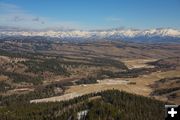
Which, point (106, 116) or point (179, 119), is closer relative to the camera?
point (179, 119)

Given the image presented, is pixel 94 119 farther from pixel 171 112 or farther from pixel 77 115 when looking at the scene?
pixel 171 112

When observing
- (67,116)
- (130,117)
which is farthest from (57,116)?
(130,117)

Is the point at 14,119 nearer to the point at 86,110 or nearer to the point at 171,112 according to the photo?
the point at 86,110

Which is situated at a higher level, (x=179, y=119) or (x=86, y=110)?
(x=179, y=119)

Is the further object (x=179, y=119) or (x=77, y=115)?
(x=77, y=115)

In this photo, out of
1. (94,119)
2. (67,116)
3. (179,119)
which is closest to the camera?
(179,119)

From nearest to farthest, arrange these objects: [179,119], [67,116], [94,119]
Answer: [179,119] → [94,119] → [67,116]

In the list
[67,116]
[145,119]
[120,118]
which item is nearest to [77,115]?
[67,116]

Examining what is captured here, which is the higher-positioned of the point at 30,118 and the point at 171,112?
the point at 171,112
